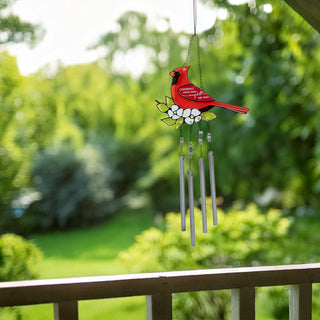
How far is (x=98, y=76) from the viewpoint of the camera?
5.68 meters

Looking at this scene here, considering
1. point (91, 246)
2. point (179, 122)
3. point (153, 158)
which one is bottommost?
point (91, 246)

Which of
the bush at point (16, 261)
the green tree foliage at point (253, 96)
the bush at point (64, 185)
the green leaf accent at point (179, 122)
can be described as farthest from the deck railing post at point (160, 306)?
the bush at point (64, 185)

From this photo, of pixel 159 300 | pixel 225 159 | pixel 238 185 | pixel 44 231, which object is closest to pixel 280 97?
pixel 225 159

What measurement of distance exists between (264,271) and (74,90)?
16.4ft

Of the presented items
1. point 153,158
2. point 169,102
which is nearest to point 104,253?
point 153,158

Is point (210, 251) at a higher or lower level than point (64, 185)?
lower

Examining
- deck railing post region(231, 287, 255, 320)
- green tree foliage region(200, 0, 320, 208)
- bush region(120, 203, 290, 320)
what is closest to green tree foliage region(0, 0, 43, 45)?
green tree foliage region(200, 0, 320, 208)

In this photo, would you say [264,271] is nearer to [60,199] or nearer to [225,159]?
[225,159]

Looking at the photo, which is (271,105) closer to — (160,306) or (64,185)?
(160,306)

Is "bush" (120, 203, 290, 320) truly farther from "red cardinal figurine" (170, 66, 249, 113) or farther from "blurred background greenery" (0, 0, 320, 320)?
"red cardinal figurine" (170, 66, 249, 113)

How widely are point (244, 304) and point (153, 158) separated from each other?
484 centimetres

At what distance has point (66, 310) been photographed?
0.79m

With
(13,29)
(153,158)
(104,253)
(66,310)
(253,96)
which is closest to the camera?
(66,310)

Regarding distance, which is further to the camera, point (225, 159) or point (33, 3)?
point (225, 159)
